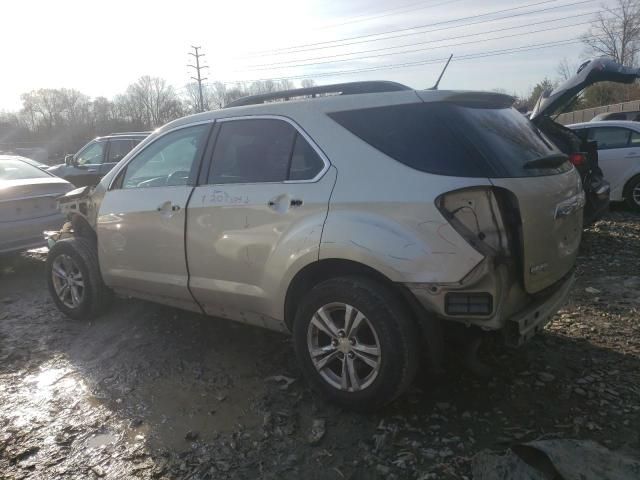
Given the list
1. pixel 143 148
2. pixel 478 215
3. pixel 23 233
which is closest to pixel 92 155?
pixel 23 233

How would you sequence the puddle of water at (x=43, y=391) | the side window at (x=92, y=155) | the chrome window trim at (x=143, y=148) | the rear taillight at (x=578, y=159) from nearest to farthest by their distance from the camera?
the puddle of water at (x=43, y=391)
the chrome window trim at (x=143, y=148)
the rear taillight at (x=578, y=159)
the side window at (x=92, y=155)

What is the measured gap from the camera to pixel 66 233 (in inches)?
206

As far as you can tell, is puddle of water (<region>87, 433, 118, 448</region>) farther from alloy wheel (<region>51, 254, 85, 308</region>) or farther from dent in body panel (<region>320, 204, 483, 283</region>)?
alloy wheel (<region>51, 254, 85, 308</region>)

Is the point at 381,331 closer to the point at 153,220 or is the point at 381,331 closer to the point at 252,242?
the point at 252,242

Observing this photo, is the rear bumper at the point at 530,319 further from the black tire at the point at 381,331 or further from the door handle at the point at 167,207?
the door handle at the point at 167,207

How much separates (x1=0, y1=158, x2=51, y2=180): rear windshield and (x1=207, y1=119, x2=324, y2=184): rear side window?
15.8ft

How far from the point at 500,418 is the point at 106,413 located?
240 centimetres

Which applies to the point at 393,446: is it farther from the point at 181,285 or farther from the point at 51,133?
the point at 51,133

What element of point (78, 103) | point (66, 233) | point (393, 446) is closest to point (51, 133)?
point (78, 103)

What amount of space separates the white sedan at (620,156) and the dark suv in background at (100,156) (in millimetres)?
9301

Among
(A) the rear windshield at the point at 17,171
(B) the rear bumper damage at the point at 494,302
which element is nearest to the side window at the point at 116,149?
(A) the rear windshield at the point at 17,171

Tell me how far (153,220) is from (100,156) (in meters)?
9.23

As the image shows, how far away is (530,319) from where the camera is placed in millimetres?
2820

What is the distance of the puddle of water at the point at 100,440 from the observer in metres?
3.03
